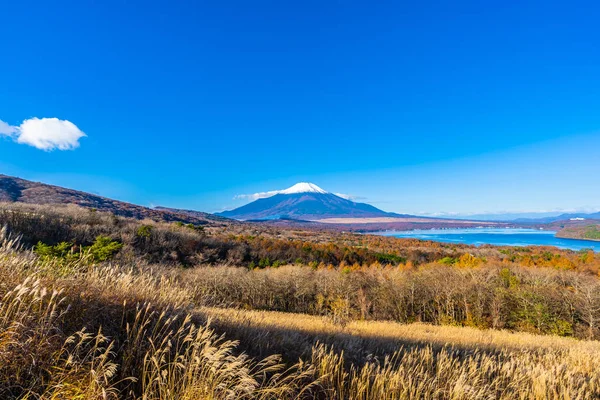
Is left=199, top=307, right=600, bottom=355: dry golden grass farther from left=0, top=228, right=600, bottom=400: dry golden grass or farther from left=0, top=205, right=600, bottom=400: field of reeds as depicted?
left=0, top=228, right=600, bottom=400: dry golden grass

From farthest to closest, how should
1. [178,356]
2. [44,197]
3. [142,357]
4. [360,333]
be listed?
[44,197]
[360,333]
[142,357]
[178,356]

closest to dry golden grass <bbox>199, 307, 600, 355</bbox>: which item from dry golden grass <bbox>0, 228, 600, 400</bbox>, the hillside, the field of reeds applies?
the field of reeds

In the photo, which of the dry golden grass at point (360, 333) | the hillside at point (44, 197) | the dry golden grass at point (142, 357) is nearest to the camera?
the dry golden grass at point (142, 357)

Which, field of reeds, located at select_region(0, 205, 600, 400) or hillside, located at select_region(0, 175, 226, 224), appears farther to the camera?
hillside, located at select_region(0, 175, 226, 224)

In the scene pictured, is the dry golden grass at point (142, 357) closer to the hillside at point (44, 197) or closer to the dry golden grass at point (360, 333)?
the dry golden grass at point (360, 333)

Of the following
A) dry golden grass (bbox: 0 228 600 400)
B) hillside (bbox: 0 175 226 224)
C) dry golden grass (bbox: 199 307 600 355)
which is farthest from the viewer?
hillside (bbox: 0 175 226 224)

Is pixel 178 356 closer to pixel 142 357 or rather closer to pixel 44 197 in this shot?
pixel 142 357

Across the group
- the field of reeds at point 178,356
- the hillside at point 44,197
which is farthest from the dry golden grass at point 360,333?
the hillside at point 44,197

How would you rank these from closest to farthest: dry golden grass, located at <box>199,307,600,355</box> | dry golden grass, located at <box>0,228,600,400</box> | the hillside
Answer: dry golden grass, located at <box>0,228,600,400</box> → dry golden grass, located at <box>199,307,600,355</box> → the hillside

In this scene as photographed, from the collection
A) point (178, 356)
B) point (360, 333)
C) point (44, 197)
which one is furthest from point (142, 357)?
point (44, 197)

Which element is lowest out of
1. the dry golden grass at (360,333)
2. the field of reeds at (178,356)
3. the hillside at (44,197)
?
the dry golden grass at (360,333)

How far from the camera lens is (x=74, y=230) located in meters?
54.2

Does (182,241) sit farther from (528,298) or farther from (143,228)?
(528,298)

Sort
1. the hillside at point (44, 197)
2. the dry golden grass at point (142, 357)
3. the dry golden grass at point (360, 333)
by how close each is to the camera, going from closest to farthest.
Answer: the dry golden grass at point (142, 357) < the dry golden grass at point (360, 333) < the hillside at point (44, 197)
